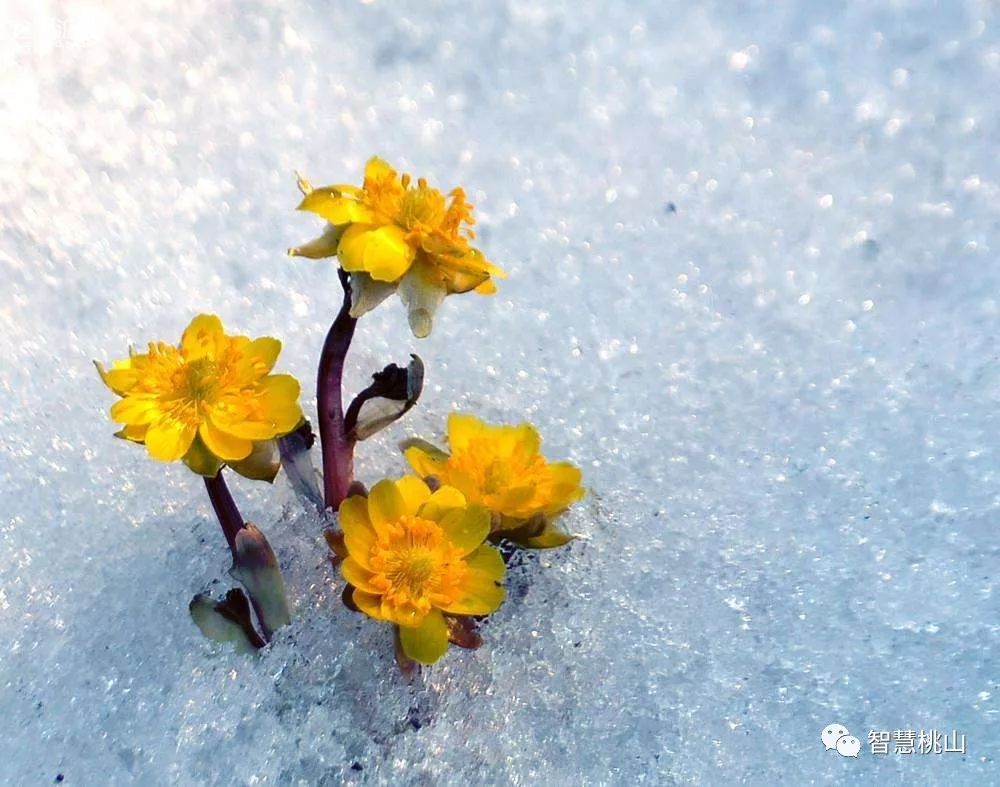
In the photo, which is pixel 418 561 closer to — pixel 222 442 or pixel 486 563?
pixel 486 563

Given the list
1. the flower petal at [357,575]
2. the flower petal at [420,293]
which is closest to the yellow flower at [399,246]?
the flower petal at [420,293]

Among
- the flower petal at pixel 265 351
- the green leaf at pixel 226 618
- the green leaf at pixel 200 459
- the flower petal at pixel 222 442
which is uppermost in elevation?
the flower petal at pixel 265 351

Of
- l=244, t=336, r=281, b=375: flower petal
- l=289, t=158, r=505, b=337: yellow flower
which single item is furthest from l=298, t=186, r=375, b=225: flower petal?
l=244, t=336, r=281, b=375: flower petal

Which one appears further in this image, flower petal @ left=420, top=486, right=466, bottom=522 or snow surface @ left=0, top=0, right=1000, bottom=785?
snow surface @ left=0, top=0, right=1000, bottom=785

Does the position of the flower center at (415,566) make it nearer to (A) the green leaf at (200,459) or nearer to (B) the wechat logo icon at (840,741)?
(A) the green leaf at (200,459)

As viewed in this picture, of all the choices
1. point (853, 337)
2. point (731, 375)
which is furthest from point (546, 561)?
point (853, 337)

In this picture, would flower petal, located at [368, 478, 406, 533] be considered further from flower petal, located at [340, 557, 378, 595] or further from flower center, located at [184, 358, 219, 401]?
flower center, located at [184, 358, 219, 401]

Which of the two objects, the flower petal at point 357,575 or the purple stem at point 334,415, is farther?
the purple stem at point 334,415

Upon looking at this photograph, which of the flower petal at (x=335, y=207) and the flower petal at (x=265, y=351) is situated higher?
the flower petal at (x=335, y=207)
